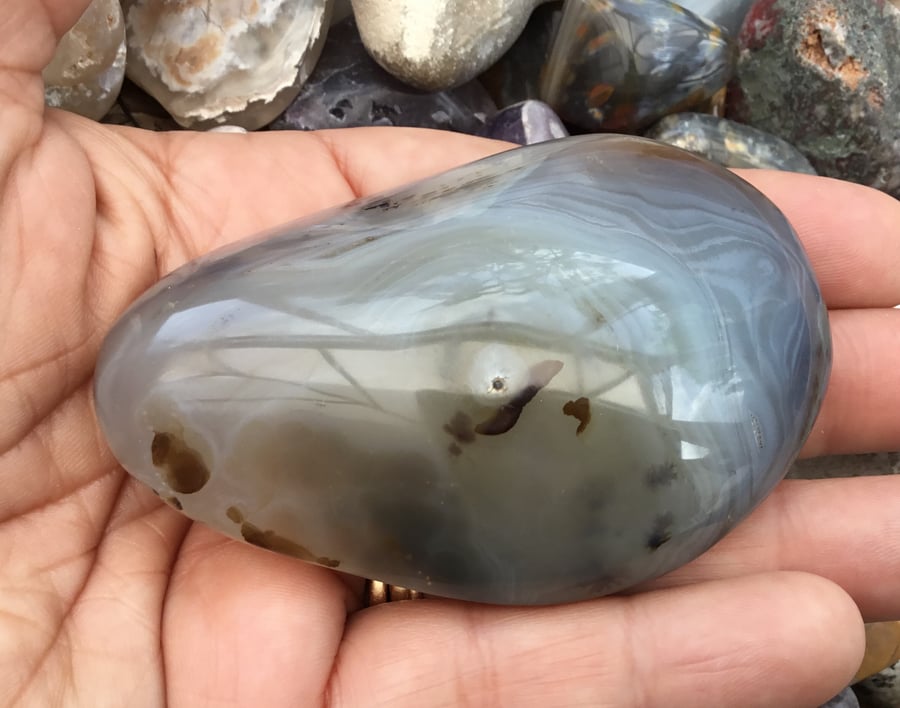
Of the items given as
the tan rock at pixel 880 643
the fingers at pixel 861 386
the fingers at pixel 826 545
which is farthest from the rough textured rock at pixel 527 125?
the tan rock at pixel 880 643

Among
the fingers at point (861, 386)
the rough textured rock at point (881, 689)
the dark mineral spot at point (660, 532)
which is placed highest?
the dark mineral spot at point (660, 532)

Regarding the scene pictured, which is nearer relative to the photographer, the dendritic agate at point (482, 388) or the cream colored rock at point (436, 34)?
the dendritic agate at point (482, 388)

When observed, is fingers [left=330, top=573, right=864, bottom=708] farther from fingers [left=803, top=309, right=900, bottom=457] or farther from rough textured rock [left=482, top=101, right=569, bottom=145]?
rough textured rock [left=482, top=101, right=569, bottom=145]

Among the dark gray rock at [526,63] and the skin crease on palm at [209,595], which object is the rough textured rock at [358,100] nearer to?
the dark gray rock at [526,63]

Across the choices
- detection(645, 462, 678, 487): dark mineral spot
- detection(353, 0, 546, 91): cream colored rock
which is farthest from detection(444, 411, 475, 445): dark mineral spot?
detection(353, 0, 546, 91): cream colored rock

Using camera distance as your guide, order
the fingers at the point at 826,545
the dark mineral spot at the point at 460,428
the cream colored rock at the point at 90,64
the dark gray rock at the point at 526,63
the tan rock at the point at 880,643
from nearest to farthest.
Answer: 1. the dark mineral spot at the point at 460,428
2. the fingers at the point at 826,545
3. the cream colored rock at the point at 90,64
4. the tan rock at the point at 880,643
5. the dark gray rock at the point at 526,63

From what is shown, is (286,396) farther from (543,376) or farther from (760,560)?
(760,560)

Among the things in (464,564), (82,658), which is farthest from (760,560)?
(82,658)
